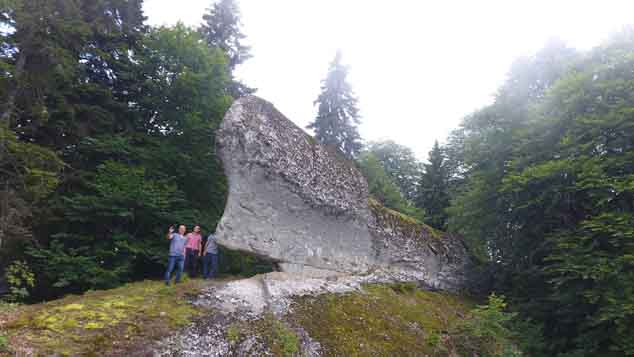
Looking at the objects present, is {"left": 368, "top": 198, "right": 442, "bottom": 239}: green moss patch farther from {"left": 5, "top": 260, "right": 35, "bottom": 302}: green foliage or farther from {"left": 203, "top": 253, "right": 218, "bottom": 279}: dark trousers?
{"left": 5, "top": 260, "right": 35, "bottom": 302}: green foliage

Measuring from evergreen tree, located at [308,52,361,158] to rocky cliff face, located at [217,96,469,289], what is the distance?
16.4 metres

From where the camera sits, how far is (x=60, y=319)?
5.55 meters

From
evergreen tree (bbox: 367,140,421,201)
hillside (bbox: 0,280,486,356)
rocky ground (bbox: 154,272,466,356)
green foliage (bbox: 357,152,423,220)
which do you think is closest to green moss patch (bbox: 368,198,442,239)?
hillside (bbox: 0,280,486,356)

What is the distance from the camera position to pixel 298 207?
9352 millimetres

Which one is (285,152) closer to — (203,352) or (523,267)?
(203,352)

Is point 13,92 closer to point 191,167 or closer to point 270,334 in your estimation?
point 191,167

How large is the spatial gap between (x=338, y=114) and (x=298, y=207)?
1957cm

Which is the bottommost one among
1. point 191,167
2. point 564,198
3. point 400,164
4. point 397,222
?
point 397,222

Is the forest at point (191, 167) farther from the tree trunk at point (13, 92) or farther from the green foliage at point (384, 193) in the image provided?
the green foliage at point (384, 193)

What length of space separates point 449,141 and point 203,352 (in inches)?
916

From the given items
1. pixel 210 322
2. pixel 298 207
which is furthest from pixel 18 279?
pixel 298 207

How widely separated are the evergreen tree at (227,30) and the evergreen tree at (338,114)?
8671 millimetres

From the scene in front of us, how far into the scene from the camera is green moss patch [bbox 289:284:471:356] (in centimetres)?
708

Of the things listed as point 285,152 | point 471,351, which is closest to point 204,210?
point 285,152
